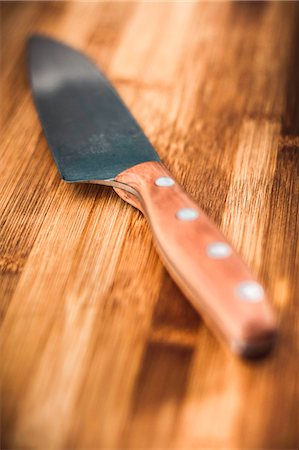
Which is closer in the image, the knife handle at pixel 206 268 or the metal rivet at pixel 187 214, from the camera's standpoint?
the knife handle at pixel 206 268

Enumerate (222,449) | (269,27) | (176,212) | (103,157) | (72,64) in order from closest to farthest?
(222,449) < (176,212) < (103,157) < (72,64) < (269,27)

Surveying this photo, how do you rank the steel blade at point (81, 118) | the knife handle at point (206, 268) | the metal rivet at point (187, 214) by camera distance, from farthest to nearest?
1. the steel blade at point (81, 118)
2. the metal rivet at point (187, 214)
3. the knife handle at point (206, 268)

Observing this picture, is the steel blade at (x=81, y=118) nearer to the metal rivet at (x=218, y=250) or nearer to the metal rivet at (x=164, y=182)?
the metal rivet at (x=164, y=182)

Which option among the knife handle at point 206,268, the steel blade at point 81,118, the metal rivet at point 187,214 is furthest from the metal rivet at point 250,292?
the steel blade at point 81,118

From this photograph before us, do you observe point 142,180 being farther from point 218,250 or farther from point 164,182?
point 218,250

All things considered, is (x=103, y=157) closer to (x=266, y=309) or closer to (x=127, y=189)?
(x=127, y=189)

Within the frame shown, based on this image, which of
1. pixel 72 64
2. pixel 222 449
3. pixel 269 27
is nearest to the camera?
pixel 222 449

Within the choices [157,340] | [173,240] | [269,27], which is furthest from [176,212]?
[269,27]
